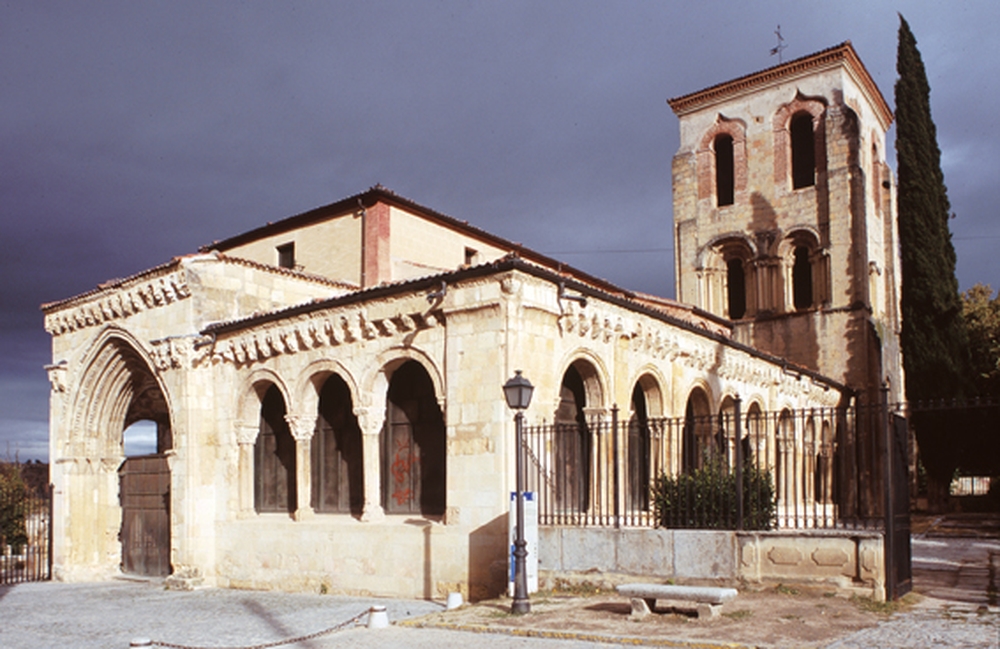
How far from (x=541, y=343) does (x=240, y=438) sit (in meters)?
7.04

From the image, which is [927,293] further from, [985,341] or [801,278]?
[985,341]

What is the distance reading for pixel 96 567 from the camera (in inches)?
810

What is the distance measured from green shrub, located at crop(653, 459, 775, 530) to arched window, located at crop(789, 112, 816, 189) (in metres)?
23.7

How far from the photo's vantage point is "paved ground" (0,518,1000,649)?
8703 mm

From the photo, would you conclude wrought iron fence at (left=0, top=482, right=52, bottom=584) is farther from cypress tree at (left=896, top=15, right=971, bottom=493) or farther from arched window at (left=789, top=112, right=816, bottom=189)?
arched window at (left=789, top=112, right=816, bottom=189)

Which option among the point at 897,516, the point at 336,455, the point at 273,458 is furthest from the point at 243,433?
the point at 897,516

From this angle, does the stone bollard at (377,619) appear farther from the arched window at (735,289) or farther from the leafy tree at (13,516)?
the arched window at (735,289)

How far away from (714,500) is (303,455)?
315 inches

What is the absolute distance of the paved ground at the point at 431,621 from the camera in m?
8.70

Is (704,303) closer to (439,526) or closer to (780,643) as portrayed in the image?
(439,526)

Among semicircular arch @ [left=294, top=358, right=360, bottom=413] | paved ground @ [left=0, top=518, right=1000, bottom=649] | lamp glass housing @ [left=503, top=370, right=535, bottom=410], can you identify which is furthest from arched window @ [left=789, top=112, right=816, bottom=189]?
lamp glass housing @ [left=503, top=370, right=535, bottom=410]

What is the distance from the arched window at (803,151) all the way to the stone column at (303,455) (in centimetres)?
2337

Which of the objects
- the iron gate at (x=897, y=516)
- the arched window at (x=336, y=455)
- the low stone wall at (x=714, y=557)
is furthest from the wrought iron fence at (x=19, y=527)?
the iron gate at (x=897, y=516)

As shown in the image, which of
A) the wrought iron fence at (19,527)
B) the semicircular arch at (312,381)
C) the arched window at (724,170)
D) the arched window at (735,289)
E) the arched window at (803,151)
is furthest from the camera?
the arched window at (724,170)
